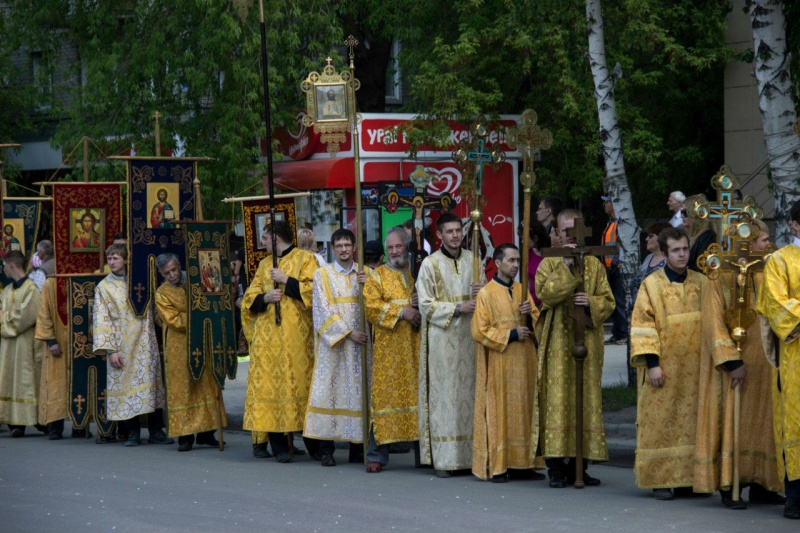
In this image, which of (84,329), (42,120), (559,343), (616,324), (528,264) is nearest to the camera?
(559,343)

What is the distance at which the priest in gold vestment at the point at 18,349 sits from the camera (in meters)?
14.7

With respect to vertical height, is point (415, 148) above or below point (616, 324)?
above

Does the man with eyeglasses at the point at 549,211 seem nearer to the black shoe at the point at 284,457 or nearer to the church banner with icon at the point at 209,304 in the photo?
the black shoe at the point at 284,457

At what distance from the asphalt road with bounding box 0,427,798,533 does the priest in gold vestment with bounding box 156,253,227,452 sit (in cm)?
67

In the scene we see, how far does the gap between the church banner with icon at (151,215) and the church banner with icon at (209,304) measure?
0.45 metres

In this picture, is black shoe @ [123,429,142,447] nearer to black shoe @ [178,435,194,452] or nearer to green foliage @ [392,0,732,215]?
black shoe @ [178,435,194,452]

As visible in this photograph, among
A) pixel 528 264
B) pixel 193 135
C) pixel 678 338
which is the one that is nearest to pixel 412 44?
pixel 193 135

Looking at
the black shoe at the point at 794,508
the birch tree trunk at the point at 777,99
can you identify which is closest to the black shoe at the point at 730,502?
the black shoe at the point at 794,508

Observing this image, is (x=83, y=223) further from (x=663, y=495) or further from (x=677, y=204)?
(x=663, y=495)

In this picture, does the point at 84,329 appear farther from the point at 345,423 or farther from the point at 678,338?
the point at 678,338

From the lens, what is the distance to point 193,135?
67.8ft

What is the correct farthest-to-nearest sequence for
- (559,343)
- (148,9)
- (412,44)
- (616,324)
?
1. (412,44)
2. (148,9)
3. (616,324)
4. (559,343)

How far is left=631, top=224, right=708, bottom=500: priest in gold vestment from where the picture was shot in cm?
951

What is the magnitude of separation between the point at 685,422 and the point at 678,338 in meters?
0.56
